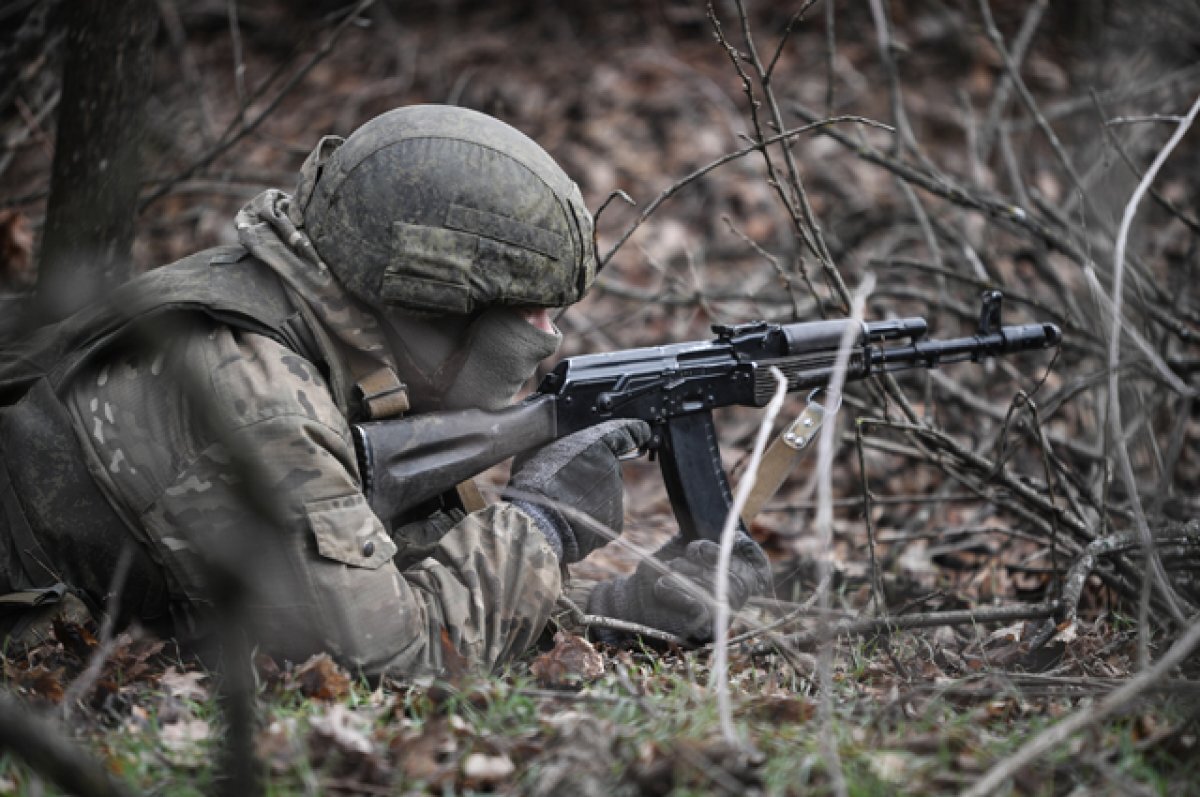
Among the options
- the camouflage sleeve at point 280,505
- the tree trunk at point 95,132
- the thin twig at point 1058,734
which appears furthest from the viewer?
the tree trunk at point 95,132

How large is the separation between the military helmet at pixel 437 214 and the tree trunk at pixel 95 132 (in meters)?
1.24

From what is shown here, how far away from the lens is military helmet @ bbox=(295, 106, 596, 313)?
3070 mm

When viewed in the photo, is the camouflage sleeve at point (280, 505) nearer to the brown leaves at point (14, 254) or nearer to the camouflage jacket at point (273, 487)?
the camouflage jacket at point (273, 487)

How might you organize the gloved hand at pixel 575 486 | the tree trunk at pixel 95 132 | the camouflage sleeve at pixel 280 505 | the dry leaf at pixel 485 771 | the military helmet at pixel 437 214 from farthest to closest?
the tree trunk at pixel 95 132
the gloved hand at pixel 575 486
the military helmet at pixel 437 214
the camouflage sleeve at pixel 280 505
the dry leaf at pixel 485 771

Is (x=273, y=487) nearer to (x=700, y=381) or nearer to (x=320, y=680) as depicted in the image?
(x=320, y=680)

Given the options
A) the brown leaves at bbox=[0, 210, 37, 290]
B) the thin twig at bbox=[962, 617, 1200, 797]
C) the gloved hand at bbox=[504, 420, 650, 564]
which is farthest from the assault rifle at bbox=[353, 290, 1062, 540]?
the brown leaves at bbox=[0, 210, 37, 290]

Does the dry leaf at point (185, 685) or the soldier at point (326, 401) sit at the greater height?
the soldier at point (326, 401)

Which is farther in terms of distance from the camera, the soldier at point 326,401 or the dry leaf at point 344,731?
the soldier at point 326,401

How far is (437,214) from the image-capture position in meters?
3.08

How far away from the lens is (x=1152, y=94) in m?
7.34

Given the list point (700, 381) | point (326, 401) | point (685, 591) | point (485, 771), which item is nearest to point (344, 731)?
point (485, 771)

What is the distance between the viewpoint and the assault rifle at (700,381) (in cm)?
354

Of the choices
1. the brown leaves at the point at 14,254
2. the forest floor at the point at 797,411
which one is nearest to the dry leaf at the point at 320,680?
the forest floor at the point at 797,411

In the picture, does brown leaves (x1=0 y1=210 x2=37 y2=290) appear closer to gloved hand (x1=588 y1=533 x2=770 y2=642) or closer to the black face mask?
the black face mask
